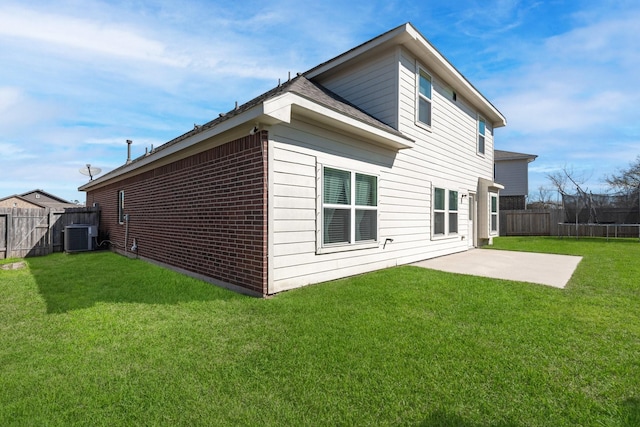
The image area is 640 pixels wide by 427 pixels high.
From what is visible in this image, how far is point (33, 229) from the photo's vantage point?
1045cm

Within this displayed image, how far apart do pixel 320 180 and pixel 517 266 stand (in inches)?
212

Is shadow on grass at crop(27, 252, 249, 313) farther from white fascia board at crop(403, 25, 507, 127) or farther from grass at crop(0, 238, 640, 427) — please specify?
white fascia board at crop(403, 25, 507, 127)

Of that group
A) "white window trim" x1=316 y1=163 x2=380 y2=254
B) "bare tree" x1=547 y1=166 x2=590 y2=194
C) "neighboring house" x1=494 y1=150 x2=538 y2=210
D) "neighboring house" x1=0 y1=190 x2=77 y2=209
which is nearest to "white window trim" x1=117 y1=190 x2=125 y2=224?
"white window trim" x1=316 y1=163 x2=380 y2=254

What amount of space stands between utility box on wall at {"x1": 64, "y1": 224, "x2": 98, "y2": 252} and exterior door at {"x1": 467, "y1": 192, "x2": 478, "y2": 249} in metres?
13.9

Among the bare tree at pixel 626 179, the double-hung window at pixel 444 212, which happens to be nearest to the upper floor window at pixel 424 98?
the double-hung window at pixel 444 212

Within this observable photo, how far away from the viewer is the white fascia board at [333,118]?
14.2 feet

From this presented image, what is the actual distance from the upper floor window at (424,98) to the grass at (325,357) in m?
5.14

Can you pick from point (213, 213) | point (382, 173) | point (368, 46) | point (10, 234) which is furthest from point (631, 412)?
point (10, 234)

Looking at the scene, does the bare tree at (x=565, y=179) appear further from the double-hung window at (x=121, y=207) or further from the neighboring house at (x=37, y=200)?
the neighboring house at (x=37, y=200)

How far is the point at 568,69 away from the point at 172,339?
44.1ft

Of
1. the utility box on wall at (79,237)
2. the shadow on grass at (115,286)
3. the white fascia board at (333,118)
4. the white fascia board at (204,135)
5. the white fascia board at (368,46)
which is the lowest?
the shadow on grass at (115,286)

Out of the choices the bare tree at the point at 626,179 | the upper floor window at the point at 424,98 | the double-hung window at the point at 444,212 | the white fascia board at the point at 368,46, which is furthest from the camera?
the bare tree at the point at 626,179

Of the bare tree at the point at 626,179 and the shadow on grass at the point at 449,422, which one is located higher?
the bare tree at the point at 626,179

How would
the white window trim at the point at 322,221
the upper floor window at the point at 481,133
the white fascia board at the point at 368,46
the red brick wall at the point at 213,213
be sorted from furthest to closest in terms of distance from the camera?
the upper floor window at the point at 481,133, the white fascia board at the point at 368,46, the white window trim at the point at 322,221, the red brick wall at the point at 213,213
